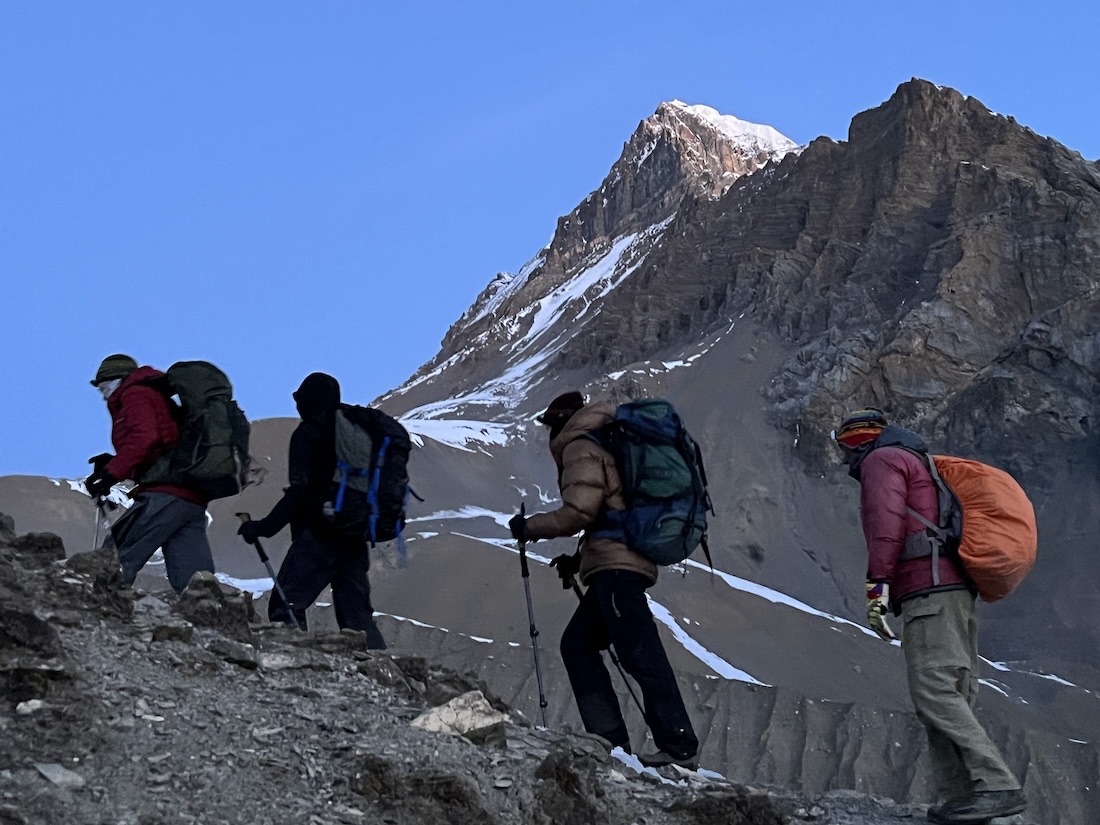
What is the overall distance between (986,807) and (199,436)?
4131mm

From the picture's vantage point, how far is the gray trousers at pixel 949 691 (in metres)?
5.18

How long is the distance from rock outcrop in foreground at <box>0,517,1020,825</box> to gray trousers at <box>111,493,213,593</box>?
59cm

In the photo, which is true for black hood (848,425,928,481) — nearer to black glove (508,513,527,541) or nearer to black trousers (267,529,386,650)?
black glove (508,513,527,541)

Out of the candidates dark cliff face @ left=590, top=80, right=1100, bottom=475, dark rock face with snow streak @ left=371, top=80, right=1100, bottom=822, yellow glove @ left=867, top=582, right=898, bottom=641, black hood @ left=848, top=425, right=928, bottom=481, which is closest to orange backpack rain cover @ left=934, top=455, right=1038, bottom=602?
black hood @ left=848, top=425, right=928, bottom=481

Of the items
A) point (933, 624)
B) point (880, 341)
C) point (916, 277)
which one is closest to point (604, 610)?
point (933, 624)

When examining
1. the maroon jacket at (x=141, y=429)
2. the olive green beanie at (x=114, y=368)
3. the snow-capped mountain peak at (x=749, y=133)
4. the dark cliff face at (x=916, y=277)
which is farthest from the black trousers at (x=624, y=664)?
the snow-capped mountain peak at (x=749, y=133)

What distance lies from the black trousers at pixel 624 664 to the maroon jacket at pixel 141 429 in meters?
2.17

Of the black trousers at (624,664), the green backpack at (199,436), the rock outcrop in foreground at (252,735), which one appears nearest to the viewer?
the rock outcrop in foreground at (252,735)

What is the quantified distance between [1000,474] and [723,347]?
175ft

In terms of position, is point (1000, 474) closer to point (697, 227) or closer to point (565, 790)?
point (565, 790)

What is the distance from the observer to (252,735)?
4.45 metres

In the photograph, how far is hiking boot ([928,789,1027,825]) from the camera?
512cm

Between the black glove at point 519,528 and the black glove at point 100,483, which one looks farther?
the black glove at point 100,483

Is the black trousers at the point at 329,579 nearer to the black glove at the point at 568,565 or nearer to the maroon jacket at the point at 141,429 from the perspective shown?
the maroon jacket at the point at 141,429
